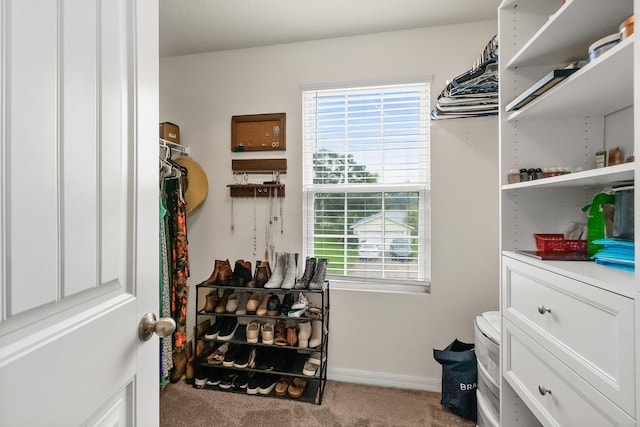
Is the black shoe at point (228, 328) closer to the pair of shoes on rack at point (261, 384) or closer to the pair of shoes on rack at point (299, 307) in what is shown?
the pair of shoes on rack at point (261, 384)

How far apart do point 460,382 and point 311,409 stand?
0.91 m

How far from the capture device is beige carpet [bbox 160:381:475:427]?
1.77 metres

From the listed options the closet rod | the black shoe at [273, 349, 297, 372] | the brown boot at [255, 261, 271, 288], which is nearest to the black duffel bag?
the black shoe at [273, 349, 297, 372]

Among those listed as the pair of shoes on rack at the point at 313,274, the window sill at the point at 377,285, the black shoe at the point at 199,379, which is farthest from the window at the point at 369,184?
the black shoe at the point at 199,379

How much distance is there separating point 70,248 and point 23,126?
19 cm

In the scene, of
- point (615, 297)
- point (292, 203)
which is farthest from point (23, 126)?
point (292, 203)

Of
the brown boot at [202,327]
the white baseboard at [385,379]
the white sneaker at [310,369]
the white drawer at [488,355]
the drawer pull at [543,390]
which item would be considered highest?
the drawer pull at [543,390]

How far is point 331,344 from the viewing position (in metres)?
2.26

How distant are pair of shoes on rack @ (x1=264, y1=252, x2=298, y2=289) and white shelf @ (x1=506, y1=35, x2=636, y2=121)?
1529 mm

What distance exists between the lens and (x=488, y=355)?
63.1 inches

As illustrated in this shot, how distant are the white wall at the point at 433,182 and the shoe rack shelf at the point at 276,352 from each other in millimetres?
178

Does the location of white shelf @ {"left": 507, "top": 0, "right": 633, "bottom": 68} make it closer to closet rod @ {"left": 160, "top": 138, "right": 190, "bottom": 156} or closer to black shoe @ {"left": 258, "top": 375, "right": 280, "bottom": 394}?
closet rod @ {"left": 160, "top": 138, "right": 190, "bottom": 156}

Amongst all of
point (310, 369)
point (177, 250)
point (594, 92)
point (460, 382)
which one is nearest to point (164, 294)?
point (177, 250)

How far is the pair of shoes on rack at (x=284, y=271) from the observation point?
6.93ft
